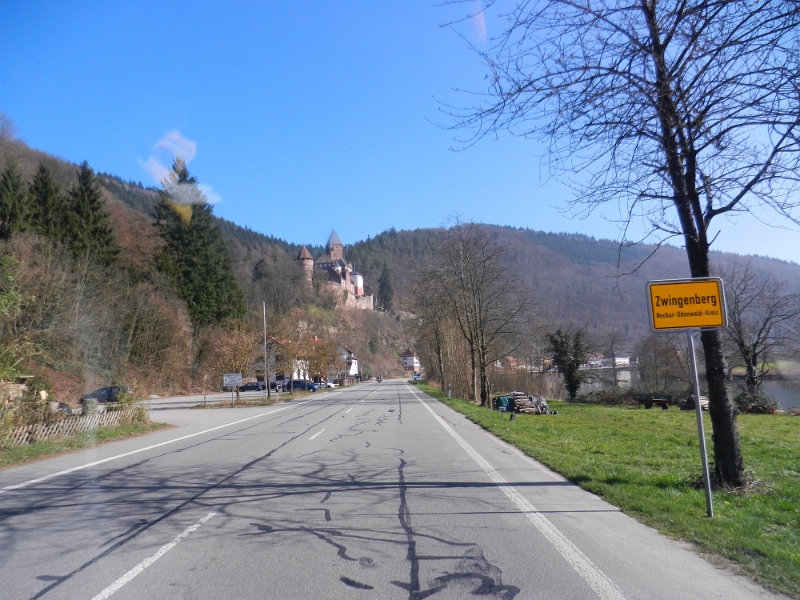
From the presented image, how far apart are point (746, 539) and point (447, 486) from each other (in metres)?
4.13

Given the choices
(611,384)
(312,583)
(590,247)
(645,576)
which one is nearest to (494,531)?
(645,576)

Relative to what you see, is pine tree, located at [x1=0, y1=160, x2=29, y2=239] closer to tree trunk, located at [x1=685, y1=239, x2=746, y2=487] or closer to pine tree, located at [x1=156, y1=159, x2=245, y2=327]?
pine tree, located at [x1=156, y1=159, x2=245, y2=327]

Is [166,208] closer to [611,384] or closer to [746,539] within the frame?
[611,384]

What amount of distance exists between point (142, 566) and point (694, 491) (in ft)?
23.1

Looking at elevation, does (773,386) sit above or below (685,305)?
below

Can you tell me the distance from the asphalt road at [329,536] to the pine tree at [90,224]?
40121 mm

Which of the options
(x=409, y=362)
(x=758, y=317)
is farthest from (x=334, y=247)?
(x=758, y=317)

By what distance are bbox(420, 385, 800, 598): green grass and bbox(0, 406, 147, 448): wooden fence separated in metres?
12.4

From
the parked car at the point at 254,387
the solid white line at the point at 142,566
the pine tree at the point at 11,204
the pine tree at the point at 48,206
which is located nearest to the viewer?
the solid white line at the point at 142,566

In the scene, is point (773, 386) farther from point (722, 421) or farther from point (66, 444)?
point (66, 444)

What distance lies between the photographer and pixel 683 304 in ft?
24.2

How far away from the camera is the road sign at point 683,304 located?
7.29 metres

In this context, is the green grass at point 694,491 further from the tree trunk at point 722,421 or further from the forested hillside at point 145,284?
the forested hillside at point 145,284

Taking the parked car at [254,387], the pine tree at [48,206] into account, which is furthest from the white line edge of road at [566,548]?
the parked car at [254,387]
